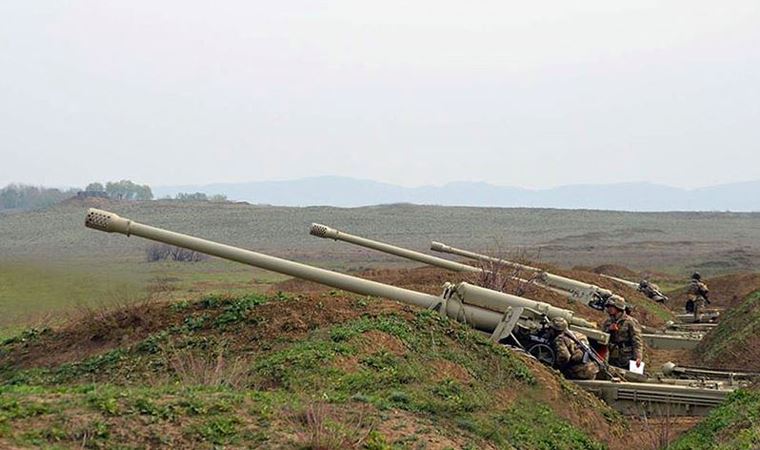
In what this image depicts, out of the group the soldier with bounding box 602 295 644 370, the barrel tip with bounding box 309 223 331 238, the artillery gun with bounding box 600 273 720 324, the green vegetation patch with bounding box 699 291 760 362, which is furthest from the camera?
the artillery gun with bounding box 600 273 720 324

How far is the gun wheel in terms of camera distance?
1398cm

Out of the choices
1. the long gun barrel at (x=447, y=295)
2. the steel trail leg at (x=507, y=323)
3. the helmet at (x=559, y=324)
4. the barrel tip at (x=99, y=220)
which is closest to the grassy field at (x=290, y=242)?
Result: the long gun barrel at (x=447, y=295)

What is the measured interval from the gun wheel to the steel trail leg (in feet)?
1.45

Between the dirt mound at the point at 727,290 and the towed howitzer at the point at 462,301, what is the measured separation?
20927 mm

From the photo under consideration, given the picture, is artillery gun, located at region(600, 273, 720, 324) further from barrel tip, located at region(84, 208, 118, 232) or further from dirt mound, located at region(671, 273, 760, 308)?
barrel tip, located at region(84, 208, 118, 232)

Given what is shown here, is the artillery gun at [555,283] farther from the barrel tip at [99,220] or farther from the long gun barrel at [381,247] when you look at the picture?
the barrel tip at [99,220]

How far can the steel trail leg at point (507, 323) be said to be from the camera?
1427 centimetres

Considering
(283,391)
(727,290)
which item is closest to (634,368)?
(283,391)

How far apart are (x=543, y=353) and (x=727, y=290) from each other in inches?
975

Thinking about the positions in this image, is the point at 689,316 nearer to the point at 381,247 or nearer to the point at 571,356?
the point at 381,247

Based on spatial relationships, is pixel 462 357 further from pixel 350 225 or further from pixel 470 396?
pixel 350 225

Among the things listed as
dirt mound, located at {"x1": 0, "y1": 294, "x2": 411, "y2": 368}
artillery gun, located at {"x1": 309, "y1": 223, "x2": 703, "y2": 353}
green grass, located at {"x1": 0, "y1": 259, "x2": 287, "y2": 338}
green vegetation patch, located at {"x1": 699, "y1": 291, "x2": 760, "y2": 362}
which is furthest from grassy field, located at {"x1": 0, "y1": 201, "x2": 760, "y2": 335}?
green vegetation patch, located at {"x1": 699, "y1": 291, "x2": 760, "y2": 362}

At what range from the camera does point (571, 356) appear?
1389cm

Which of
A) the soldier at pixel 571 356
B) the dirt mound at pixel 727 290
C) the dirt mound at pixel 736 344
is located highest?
the soldier at pixel 571 356
